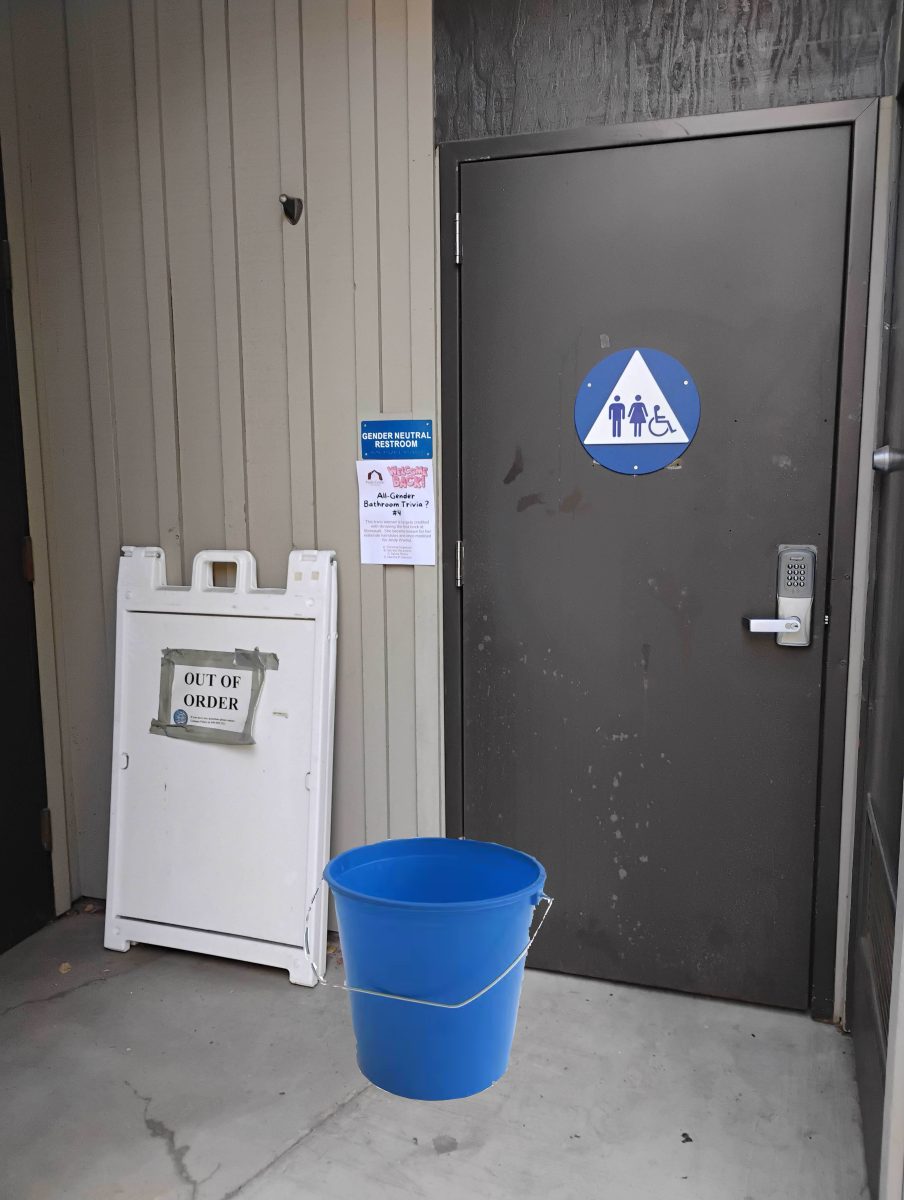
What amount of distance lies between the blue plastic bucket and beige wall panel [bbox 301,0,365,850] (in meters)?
1.19

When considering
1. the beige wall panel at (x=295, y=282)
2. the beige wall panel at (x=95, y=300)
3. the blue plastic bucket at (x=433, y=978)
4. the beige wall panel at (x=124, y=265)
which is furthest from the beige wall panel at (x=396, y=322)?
the blue plastic bucket at (x=433, y=978)

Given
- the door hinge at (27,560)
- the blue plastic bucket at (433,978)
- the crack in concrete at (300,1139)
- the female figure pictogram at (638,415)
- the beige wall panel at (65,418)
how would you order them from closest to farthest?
the blue plastic bucket at (433,978), the crack in concrete at (300,1139), the female figure pictogram at (638,415), the beige wall panel at (65,418), the door hinge at (27,560)

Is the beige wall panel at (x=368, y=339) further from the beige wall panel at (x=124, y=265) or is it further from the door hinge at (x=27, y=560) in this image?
the door hinge at (x=27, y=560)

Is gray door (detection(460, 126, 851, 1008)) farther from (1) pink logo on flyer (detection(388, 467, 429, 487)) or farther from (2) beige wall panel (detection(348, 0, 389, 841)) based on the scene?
(2) beige wall panel (detection(348, 0, 389, 841))

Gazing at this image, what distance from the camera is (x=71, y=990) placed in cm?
252

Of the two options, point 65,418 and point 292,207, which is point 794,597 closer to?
point 292,207

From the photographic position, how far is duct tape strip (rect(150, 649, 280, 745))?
2607mm

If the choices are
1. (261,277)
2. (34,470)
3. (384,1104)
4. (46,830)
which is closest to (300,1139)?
(384,1104)

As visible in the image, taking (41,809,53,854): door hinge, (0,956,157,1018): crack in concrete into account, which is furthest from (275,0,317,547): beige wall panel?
(0,956,157,1018): crack in concrete

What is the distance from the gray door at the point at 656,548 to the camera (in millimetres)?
2195

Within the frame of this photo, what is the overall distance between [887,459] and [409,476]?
1212 millimetres

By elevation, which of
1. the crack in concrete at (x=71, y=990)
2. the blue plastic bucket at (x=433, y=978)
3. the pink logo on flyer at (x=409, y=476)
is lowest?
the crack in concrete at (x=71, y=990)

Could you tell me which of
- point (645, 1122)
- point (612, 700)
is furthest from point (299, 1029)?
point (612, 700)

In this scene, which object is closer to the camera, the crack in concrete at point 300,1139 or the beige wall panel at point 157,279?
the crack in concrete at point 300,1139
